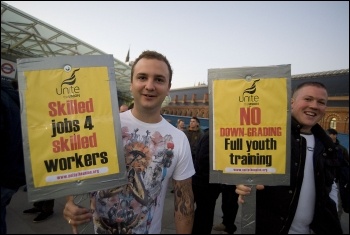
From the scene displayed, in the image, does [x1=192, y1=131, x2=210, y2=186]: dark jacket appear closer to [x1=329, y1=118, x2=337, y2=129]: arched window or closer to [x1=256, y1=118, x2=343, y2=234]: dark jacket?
[x1=256, y1=118, x2=343, y2=234]: dark jacket

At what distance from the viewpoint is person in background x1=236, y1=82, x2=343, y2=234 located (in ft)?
5.74

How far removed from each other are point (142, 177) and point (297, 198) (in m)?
1.25

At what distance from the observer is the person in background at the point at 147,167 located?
147 centimetres

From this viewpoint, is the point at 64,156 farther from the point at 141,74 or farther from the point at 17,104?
the point at 141,74

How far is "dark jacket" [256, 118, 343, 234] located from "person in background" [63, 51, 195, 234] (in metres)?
0.67

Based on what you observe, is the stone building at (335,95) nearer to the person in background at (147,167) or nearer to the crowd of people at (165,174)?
the crowd of people at (165,174)

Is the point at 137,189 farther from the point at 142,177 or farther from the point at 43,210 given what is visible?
the point at 43,210

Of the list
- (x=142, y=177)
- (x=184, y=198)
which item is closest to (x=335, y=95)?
(x=184, y=198)

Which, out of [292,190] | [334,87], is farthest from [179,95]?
[292,190]

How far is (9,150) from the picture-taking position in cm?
128

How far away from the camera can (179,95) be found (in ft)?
178

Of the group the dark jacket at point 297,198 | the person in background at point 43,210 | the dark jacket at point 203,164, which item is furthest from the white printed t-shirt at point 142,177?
the person in background at point 43,210

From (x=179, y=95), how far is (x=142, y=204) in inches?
2087

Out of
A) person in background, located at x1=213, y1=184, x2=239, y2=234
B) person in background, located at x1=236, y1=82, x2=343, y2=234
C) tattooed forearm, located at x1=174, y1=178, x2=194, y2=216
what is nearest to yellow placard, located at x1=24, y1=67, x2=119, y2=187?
tattooed forearm, located at x1=174, y1=178, x2=194, y2=216
